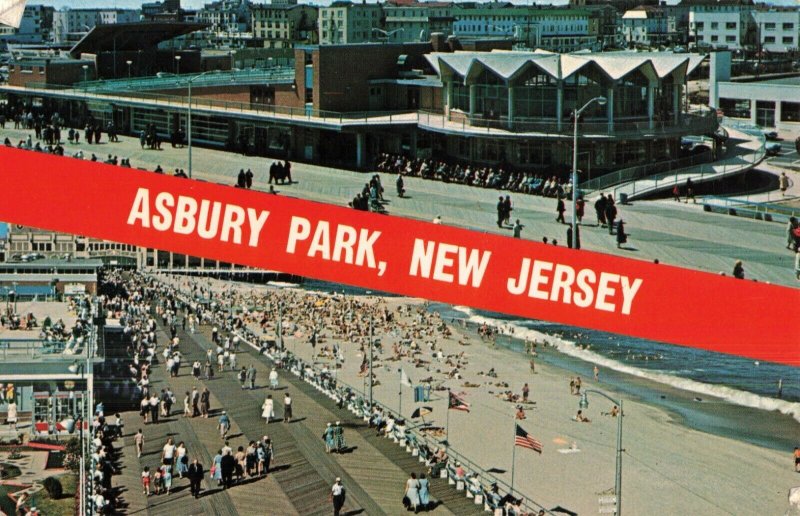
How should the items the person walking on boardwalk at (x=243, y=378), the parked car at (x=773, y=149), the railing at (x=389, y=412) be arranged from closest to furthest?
the railing at (x=389, y=412), the person walking on boardwalk at (x=243, y=378), the parked car at (x=773, y=149)

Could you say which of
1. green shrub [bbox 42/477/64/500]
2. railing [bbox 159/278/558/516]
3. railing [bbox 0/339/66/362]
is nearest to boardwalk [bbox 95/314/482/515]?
railing [bbox 159/278/558/516]

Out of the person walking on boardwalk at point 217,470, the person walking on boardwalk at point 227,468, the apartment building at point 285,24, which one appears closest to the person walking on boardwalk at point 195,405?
the person walking on boardwalk at point 217,470

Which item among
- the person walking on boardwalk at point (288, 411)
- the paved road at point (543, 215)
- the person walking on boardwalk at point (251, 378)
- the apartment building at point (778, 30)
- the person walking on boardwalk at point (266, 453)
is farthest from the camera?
the apartment building at point (778, 30)

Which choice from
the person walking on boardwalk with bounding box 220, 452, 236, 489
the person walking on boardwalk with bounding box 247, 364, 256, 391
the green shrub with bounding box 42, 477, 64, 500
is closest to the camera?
the person walking on boardwalk with bounding box 220, 452, 236, 489

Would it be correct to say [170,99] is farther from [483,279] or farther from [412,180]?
[483,279]

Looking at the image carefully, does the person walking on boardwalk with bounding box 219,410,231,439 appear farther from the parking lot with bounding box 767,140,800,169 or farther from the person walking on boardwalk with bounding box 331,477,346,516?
the parking lot with bounding box 767,140,800,169

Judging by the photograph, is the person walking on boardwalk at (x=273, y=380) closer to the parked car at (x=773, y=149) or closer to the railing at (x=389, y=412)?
the railing at (x=389, y=412)

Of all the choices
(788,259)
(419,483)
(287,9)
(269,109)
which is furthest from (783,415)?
(287,9)
